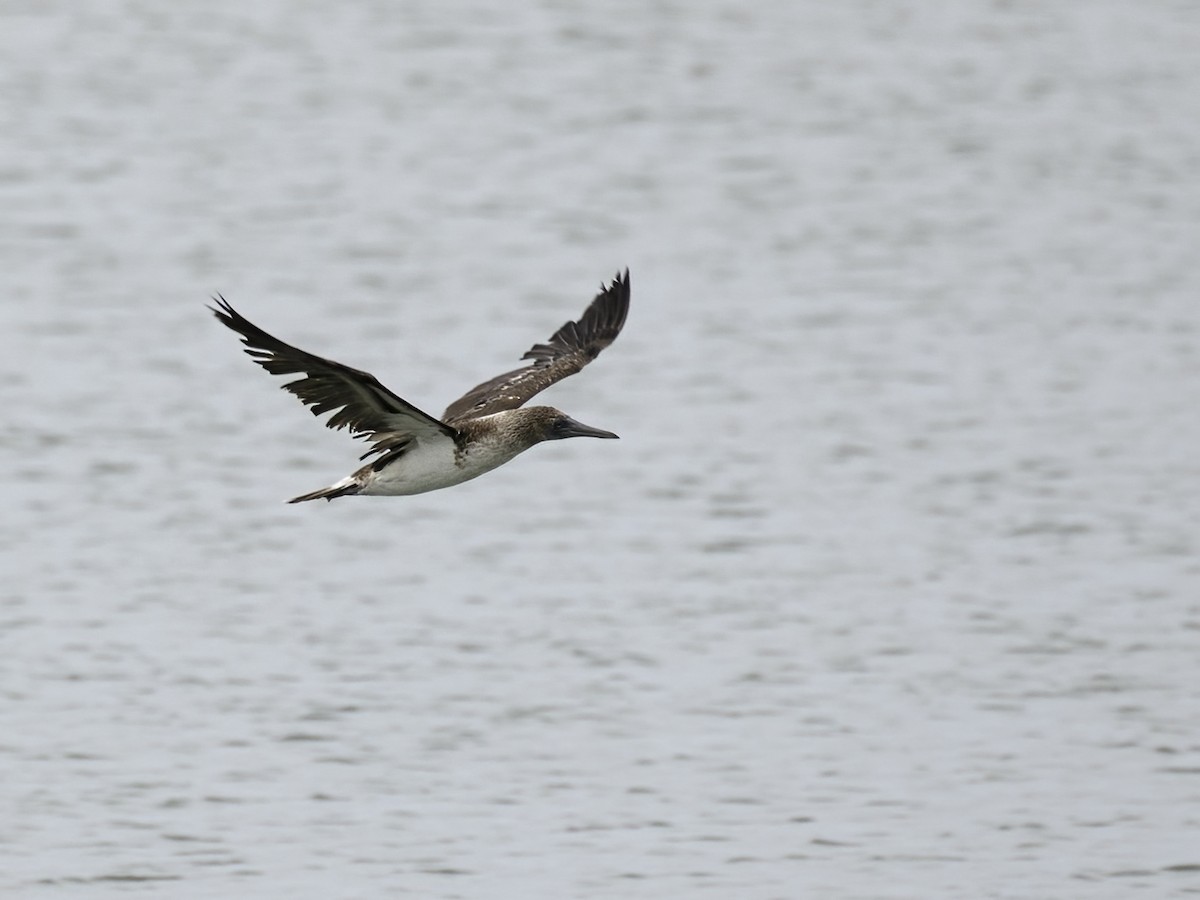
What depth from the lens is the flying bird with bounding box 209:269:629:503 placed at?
10.5 metres

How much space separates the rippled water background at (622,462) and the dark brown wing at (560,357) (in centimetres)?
242

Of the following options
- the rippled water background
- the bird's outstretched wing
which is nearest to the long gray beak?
the bird's outstretched wing

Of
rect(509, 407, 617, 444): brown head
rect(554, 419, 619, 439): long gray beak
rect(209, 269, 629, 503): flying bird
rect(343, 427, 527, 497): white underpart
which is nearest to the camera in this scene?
rect(209, 269, 629, 503): flying bird

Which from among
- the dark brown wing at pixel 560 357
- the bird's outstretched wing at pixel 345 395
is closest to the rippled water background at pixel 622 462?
the dark brown wing at pixel 560 357

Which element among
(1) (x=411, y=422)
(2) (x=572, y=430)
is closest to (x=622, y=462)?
(2) (x=572, y=430)

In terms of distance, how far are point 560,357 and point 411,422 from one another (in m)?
2.59

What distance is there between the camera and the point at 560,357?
13.9 m

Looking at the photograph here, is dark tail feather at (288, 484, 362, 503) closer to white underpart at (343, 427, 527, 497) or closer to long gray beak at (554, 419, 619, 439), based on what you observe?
white underpart at (343, 427, 527, 497)

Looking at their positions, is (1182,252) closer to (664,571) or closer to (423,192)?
(423,192)

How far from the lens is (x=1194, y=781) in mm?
14945

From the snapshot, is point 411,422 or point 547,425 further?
point 547,425

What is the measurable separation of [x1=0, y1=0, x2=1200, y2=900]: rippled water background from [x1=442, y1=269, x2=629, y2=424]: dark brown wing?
2.42m

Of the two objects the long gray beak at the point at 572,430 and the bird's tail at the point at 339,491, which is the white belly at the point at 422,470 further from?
the long gray beak at the point at 572,430

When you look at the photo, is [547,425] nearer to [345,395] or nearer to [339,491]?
[339,491]
